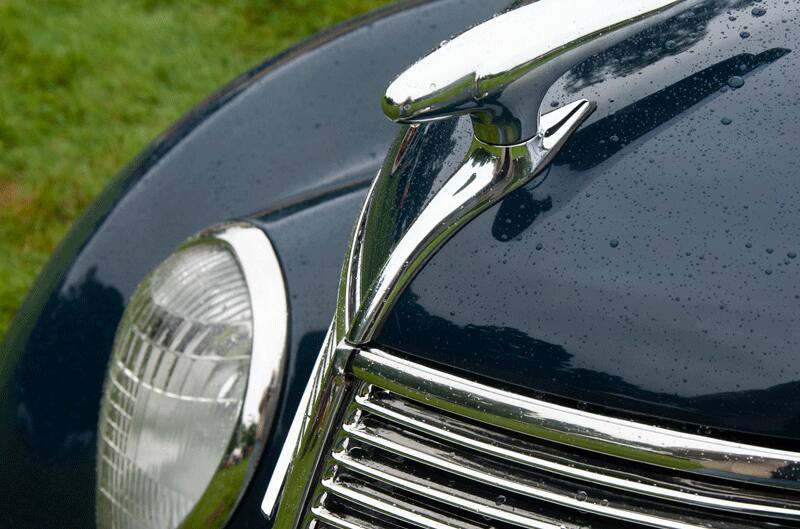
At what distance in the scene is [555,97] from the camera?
4.67 feet

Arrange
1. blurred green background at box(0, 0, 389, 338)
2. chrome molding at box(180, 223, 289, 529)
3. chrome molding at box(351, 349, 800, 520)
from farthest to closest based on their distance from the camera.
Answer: blurred green background at box(0, 0, 389, 338), chrome molding at box(180, 223, 289, 529), chrome molding at box(351, 349, 800, 520)

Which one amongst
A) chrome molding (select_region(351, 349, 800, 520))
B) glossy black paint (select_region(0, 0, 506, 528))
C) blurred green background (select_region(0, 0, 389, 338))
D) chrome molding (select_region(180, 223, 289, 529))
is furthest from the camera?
blurred green background (select_region(0, 0, 389, 338))

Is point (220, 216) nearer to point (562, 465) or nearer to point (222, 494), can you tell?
point (222, 494)

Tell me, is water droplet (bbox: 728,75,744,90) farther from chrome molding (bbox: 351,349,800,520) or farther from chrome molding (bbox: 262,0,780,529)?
chrome molding (bbox: 351,349,800,520)

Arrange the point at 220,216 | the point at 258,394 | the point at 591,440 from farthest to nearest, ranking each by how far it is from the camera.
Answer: the point at 220,216 < the point at 258,394 < the point at 591,440

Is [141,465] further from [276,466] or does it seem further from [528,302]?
[528,302]

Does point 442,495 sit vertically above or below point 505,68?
below

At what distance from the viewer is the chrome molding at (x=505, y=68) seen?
129cm

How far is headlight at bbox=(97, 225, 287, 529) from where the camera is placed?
1.59m

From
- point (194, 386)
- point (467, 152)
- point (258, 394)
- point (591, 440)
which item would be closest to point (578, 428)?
point (591, 440)

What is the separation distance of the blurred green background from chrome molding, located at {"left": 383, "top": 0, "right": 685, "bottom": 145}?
8.55ft

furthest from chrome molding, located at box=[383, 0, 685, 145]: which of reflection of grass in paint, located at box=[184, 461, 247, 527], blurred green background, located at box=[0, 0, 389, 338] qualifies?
blurred green background, located at box=[0, 0, 389, 338]

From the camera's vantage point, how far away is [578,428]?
1216 millimetres

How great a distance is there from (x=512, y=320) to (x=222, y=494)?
1.85ft
